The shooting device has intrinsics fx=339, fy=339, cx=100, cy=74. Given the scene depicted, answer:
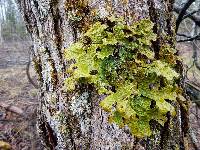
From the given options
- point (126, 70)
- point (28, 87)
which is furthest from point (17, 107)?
point (126, 70)

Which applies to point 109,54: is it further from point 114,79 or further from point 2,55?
point 2,55

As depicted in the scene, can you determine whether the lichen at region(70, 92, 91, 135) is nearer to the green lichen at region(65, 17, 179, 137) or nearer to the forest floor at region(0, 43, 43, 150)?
the green lichen at region(65, 17, 179, 137)

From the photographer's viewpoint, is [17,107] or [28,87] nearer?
[17,107]

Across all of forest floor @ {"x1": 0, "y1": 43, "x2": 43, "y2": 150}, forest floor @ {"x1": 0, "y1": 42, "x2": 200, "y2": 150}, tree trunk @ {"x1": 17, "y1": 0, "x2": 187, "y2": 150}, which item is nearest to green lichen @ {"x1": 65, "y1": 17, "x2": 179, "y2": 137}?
tree trunk @ {"x1": 17, "y1": 0, "x2": 187, "y2": 150}

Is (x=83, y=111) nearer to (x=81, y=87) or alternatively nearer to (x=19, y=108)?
(x=81, y=87)

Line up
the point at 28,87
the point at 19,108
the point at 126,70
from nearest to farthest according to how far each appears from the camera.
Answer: the point at 126,70 < the point at 19,108 < the point at 28,87

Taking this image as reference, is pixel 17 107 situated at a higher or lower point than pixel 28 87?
higher
